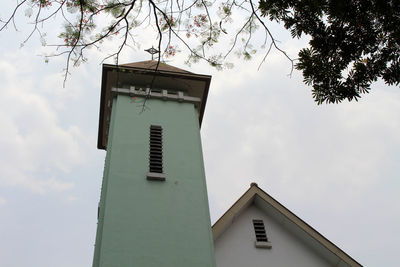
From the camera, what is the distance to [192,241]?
11.3 m

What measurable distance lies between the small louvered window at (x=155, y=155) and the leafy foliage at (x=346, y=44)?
781cm

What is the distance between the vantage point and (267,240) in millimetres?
12508

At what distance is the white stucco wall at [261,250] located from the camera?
11891 mm

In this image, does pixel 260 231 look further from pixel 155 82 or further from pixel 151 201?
pixel 155 82

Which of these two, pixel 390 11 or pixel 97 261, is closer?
pixel 390 11

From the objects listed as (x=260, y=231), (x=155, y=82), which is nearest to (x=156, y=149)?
(x=155, y=82)

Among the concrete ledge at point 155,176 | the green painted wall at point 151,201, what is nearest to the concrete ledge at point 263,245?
the green painted wall at point 151,201

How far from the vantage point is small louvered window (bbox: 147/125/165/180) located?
12.8 m

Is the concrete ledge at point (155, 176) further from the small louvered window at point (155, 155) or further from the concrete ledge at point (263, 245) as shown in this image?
the concrete ledge at point (263, 245)

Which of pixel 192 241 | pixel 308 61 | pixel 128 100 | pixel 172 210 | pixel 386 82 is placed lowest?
pixel 386 82

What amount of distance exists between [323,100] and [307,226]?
777 centimetres

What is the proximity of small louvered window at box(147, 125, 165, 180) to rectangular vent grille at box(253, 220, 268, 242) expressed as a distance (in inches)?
128

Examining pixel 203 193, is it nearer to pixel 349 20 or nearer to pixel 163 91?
pixel 163 91

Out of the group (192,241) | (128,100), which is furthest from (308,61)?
(128,100)
